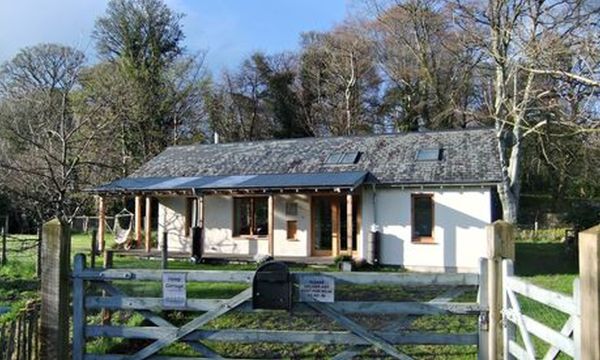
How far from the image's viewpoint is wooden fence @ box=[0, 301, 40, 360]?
19.1 feet

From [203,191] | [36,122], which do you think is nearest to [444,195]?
[203,191]

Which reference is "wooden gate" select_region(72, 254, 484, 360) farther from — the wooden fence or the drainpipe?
the drainpipe

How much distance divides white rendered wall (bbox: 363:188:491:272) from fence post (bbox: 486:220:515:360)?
46.2 feet

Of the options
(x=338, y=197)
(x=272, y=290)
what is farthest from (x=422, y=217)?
(x=272, y=290)

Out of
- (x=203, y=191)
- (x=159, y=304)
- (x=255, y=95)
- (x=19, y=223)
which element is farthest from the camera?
(x=255, y=95)

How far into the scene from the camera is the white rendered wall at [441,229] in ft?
64.3

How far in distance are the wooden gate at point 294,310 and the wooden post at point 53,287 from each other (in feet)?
0.49

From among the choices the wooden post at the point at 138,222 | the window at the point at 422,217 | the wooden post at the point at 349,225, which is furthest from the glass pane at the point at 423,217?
the wooden post at the point at 138,222

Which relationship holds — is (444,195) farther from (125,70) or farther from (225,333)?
(125,70)

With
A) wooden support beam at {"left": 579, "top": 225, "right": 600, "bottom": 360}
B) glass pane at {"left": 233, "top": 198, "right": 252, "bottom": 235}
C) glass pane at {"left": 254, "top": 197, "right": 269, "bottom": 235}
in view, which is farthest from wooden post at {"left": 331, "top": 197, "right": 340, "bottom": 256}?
wooden support beam at {"left": 579, "top": 225, "right": 600, "bottom": 360}

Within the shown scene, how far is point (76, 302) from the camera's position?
6246 millimetres

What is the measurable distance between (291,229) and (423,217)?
491cm

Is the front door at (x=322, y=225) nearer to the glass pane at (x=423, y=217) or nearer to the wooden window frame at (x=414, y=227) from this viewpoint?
the wooden window frame at (x=414, y=227)

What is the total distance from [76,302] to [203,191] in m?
16.1
